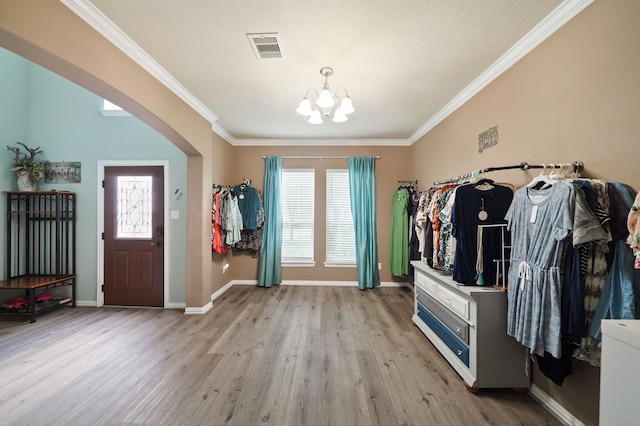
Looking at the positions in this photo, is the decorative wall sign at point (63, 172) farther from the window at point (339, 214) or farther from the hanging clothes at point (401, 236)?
the hanging clothes at point (401, 236)

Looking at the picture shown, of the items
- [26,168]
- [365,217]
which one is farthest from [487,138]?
[26,168]

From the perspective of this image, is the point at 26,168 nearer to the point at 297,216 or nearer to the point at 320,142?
the point at 297,216

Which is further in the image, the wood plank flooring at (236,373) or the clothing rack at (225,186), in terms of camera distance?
the clothing rack at (225,186)

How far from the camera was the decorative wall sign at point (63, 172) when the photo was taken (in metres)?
3.53

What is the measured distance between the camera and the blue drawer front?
195 cm

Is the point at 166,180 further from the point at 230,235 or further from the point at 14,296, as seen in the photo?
the point at 14,296

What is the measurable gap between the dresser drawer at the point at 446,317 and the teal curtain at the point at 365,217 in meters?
1.55

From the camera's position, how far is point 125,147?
3537mm

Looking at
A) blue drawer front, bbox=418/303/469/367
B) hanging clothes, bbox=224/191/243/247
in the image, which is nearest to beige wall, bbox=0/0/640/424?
blue drawer front, bbox=418/303/469/367

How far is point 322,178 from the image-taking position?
450 cm

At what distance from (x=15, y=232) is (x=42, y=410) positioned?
303cm

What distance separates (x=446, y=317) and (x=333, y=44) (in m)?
2.52

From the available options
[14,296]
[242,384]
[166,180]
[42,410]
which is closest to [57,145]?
[166,180]

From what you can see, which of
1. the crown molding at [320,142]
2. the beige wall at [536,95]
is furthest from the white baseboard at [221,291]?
the crown molding at [320,142]
